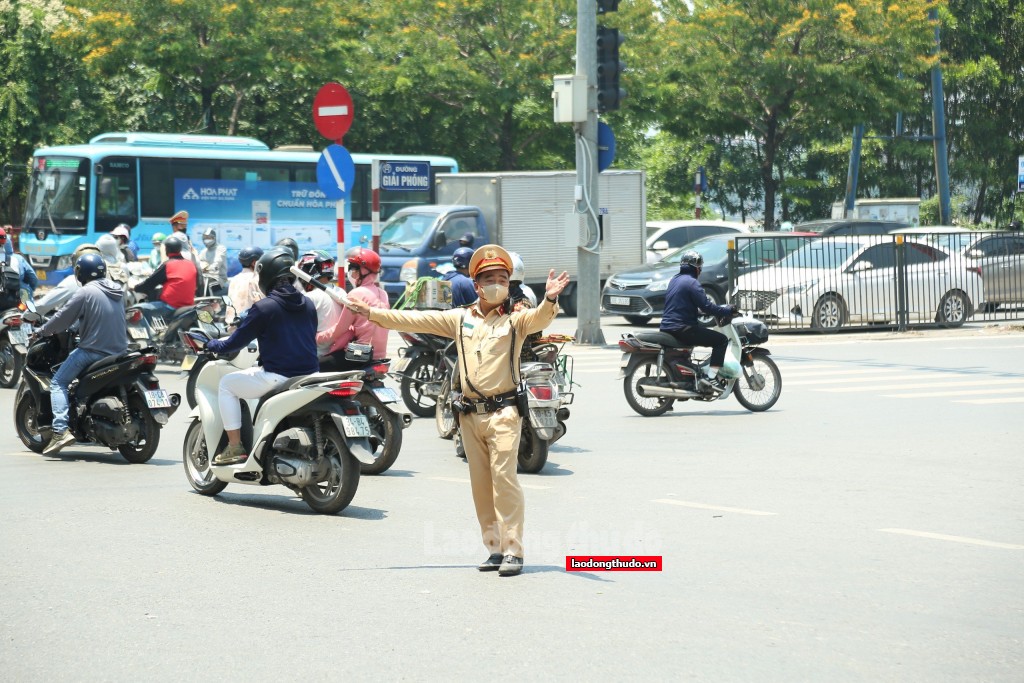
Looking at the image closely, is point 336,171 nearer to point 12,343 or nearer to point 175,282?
point 175,282

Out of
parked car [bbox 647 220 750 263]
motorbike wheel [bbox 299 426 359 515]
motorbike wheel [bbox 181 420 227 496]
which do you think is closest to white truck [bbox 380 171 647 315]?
parked car [bbox 647 220 750 263]

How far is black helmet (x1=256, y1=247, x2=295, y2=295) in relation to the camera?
8406mm

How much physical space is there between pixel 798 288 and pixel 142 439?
14.5 meters

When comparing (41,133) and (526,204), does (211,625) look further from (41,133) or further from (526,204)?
(41,133)

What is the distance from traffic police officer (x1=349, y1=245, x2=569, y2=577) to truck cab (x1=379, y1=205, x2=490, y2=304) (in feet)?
61.0

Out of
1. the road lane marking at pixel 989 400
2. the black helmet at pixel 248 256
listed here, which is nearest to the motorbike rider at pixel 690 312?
the road lane marking at pixel 989 400

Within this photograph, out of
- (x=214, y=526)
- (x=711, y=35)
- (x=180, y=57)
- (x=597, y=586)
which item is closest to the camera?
(x=597, y=586)

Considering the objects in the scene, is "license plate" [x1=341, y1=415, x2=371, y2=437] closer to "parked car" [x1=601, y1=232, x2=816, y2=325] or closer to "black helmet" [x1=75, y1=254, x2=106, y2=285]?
"black helmet" [x1=75, y1=254, x2=106, y2=285]

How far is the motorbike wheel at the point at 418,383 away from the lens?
13.0 meters

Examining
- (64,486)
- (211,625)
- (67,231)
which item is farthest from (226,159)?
(211,625)

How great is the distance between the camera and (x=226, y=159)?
30859 mm

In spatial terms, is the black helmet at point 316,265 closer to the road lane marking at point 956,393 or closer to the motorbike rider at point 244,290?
the motorbike rider at point 244,290

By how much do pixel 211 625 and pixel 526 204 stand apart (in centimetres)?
2263

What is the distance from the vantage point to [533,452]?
9.95m
